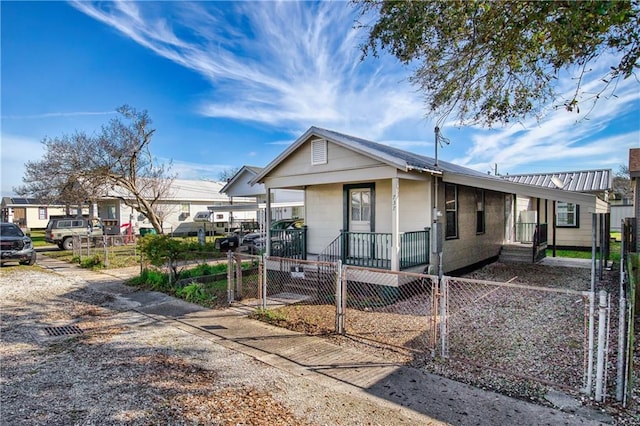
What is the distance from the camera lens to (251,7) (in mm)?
8484

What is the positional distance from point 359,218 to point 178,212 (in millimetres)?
24435

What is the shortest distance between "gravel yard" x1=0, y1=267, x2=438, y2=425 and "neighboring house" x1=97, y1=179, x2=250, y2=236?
2223 cm

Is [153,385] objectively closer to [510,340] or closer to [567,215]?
[510,340]

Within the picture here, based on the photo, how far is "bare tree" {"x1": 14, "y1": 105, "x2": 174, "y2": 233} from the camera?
19.3 metres

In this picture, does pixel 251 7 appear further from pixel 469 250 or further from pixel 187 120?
pixel 187 120

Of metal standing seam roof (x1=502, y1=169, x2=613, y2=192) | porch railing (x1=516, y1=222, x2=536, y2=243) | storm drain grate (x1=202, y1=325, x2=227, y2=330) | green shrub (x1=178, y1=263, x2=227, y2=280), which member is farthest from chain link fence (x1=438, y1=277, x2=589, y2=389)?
metal standing seam roof (x1=502, y1=169, x2=613, y2=192)

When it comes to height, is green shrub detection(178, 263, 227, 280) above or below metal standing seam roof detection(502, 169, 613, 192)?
below

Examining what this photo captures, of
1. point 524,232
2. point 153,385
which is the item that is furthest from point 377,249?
point 524,232

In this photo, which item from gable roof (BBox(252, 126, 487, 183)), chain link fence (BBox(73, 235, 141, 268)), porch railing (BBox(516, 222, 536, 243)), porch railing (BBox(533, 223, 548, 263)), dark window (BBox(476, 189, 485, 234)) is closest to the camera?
gable roof (BBox(252, 126, 487, 183))

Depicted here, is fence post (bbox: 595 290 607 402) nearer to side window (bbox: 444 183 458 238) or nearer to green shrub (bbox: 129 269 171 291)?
side window (bbox: 444 183 458 238)

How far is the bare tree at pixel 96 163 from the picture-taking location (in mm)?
19281

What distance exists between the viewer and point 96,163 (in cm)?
1936

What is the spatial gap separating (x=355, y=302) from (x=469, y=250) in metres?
5.65

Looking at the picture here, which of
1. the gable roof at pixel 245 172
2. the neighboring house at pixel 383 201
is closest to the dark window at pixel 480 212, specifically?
the neighboring house at pixel 383 201
